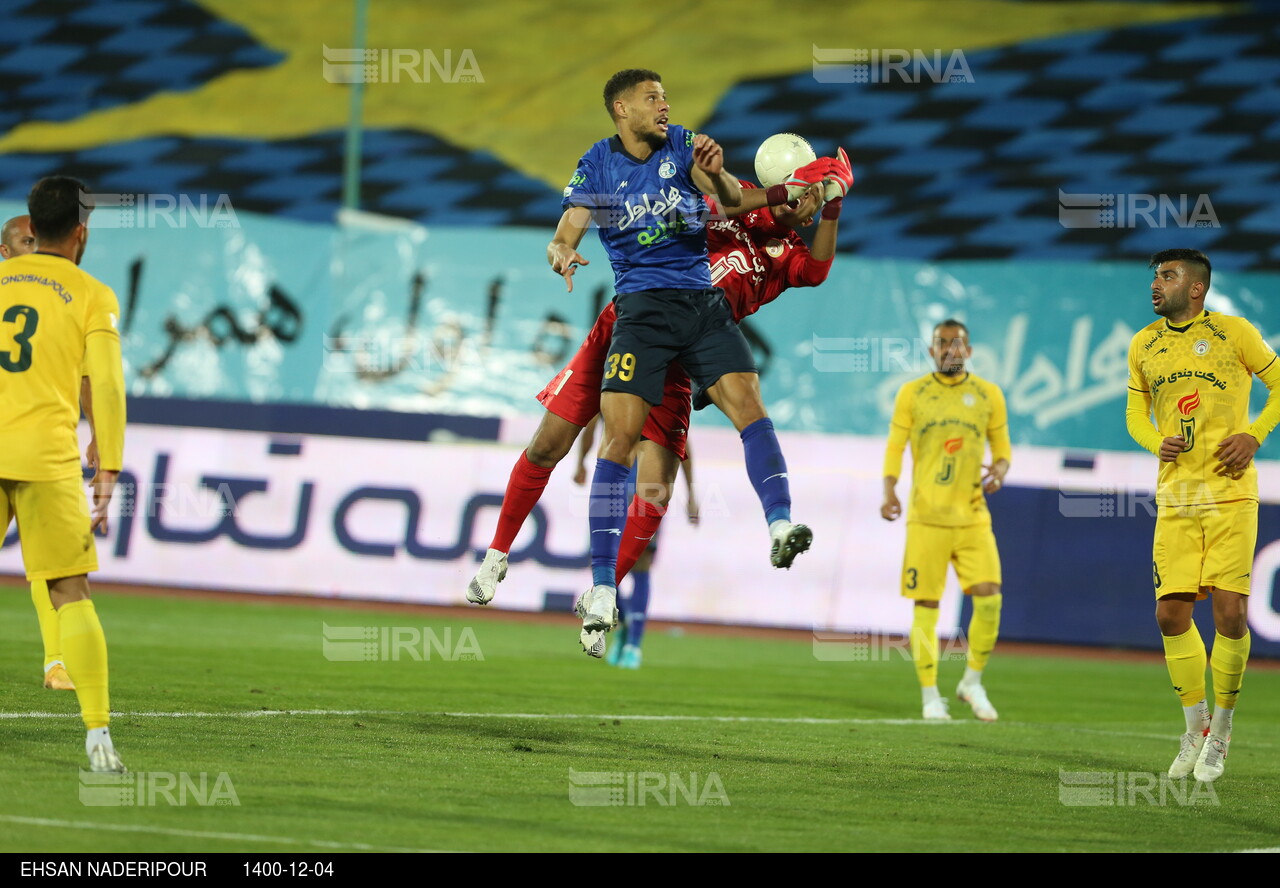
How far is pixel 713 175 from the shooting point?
25.2 feet

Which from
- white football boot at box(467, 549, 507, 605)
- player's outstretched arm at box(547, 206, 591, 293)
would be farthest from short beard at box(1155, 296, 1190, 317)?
white football boot at box(467, 549, 507, 605)

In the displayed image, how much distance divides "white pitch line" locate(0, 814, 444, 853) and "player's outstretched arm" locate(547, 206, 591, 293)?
2.96 metres

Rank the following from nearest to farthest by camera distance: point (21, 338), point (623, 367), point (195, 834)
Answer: point (195, 834)
point (21, 338)
point (623, 367)

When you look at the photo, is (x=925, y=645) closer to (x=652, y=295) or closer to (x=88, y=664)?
(x=652, y=295)

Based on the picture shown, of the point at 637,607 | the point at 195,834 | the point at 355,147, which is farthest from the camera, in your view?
the point at 355,147

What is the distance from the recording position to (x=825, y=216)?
8391 mm

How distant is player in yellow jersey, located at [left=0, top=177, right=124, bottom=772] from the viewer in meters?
6.14

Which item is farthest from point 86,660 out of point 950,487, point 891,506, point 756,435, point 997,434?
point 997,434

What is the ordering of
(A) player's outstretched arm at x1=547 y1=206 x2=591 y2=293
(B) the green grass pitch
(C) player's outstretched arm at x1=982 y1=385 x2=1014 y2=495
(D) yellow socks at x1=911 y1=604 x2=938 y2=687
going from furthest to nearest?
(C) player's outstretched arm at x1=982 y1=385 x2=1014 y2=495 < (D) yellow socks at x1=911 y1=604 x2=938 y2=687 < (A) player's outstretched arm at x1=547 y1=206 x2=591 y2=293 < (B) the green grass pitch

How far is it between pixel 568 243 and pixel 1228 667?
378 centimetres

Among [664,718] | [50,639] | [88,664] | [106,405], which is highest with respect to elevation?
[106,405]

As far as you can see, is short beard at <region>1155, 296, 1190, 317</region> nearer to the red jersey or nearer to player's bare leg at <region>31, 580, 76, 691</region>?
the red jersey

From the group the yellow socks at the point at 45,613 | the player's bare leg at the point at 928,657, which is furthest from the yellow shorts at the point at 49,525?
the player's bare leg at the point at 928,657

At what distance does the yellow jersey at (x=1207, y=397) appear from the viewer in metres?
8.14
